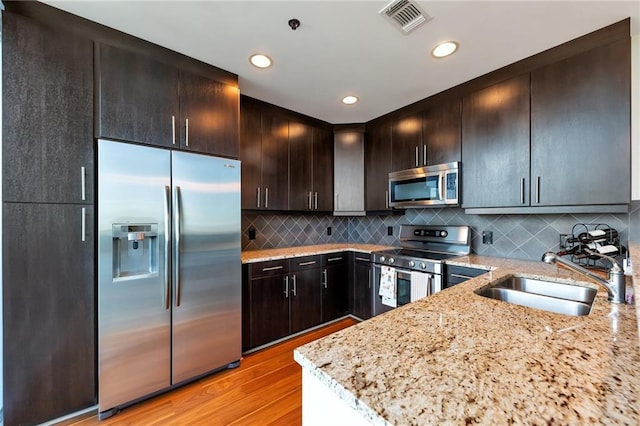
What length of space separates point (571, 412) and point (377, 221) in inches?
124

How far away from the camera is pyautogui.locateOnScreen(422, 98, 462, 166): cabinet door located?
249cm

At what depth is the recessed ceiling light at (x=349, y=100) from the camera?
270 centimetres

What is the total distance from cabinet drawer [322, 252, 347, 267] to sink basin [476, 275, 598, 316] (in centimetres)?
174

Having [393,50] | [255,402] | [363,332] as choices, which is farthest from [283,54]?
[255,402]

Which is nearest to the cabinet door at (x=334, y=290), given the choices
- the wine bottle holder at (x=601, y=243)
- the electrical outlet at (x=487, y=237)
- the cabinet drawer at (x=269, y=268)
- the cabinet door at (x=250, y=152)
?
the cabinet drawer at (x=269, y=268)

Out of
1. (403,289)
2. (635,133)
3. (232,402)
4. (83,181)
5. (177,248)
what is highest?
(635,133)

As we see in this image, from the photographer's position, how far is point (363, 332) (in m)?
0.86

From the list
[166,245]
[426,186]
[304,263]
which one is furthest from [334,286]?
[166,245]

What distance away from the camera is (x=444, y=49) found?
1.88m

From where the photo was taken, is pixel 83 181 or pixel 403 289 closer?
pixel 83 181

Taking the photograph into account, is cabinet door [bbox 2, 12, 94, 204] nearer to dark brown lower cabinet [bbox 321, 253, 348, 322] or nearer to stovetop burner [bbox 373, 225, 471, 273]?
dark brown lower cabinet [bbox 321, 253, 348, 322]

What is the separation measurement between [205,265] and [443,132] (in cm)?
248

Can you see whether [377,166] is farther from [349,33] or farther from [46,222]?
[46,222]

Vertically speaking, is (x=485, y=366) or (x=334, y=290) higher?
(x=485, y=366)
